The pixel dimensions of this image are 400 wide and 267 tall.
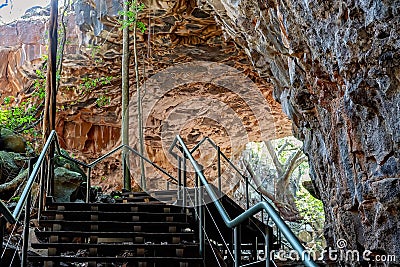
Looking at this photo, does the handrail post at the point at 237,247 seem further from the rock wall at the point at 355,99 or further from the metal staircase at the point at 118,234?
the rock wall at the point at 355,99

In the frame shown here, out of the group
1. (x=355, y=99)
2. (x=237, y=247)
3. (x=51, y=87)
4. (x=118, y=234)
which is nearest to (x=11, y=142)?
(x=51, y=87)

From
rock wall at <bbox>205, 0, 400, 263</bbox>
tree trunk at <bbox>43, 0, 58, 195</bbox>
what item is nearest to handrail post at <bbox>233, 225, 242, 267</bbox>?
rock wall at <bbox>205, 0, 400, 263</bbox>

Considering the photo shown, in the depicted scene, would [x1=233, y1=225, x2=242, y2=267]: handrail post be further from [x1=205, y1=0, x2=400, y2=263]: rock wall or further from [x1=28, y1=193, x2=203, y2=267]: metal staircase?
[x1=205, y1=0, x2=400, y2=263]: rock wall

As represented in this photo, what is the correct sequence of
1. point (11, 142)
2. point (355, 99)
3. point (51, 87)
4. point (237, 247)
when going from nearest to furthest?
point (237, 247) < point (355, 99) < point (51, 87) < point (11, 142)

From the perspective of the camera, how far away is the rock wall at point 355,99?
11.6 ft

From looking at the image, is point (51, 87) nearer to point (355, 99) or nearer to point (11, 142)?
point (11, 142)

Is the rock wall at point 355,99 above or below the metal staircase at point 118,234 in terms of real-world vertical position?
above

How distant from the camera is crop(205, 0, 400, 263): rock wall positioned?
11.6ft

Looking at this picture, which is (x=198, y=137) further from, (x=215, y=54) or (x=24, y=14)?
(x=24, y=14)

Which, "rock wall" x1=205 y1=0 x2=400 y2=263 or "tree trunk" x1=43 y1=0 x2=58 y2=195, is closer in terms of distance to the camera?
"rock wall" x1=205 y1=0 x2=400 y2=263

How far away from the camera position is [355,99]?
4008 millimetres

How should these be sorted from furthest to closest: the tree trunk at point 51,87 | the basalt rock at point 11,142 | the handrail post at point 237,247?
the basalt rock at point 11,142
the tree trunk at point 51,87
the handrail post at point 237,247

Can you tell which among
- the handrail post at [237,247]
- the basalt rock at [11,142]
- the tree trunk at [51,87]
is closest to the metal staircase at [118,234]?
the handrail post at [237,247]

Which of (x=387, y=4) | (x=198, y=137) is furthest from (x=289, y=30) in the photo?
(x=198, y=137)
